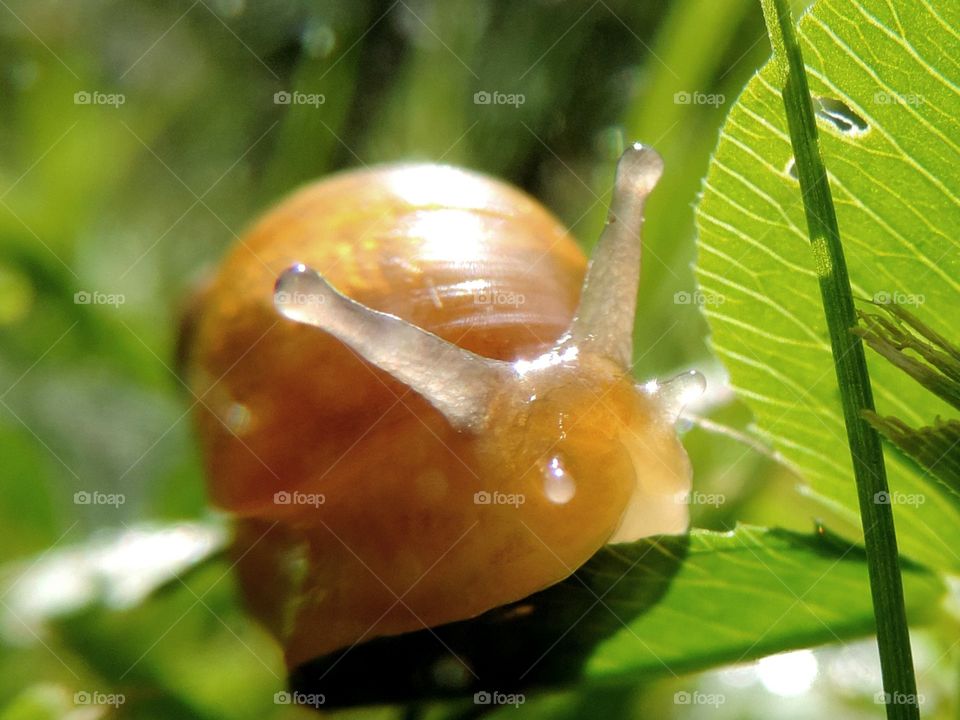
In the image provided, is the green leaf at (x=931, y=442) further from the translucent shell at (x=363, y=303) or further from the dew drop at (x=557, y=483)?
the translucent shell at (x=363, y=303)

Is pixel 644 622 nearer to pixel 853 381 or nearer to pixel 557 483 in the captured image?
pixel 557 483

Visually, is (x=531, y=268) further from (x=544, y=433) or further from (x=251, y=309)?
(x=251, y=309)

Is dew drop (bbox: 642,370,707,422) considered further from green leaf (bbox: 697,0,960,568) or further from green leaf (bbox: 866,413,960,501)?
green leaf (bbox: 866,413,960,501)

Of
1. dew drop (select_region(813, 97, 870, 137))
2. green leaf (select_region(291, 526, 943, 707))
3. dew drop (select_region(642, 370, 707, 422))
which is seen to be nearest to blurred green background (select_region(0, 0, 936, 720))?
green leaf (select_region(291, 526, 943, 707))

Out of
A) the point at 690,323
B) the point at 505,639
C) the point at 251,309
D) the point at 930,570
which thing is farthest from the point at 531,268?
the point at 690,323

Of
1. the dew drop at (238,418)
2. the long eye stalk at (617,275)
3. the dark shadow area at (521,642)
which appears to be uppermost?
the long eye stalk at (617,275)

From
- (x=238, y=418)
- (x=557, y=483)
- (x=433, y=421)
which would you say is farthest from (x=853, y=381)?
(x=238, y=418)

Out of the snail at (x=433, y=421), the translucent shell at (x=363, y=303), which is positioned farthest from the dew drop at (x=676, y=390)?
the translucent shell at (x=363, y=303)
